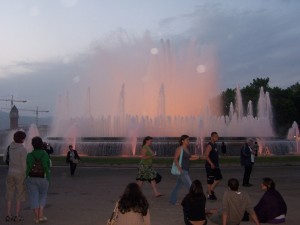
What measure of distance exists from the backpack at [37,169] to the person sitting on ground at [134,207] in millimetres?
3969

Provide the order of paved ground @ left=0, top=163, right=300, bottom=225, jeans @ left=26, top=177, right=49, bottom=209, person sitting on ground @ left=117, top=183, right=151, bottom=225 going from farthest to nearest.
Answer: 1. paved ground @ left=0, top=163, right=300, bottom=225
2. jeans @ left=26, top=177, right=49, bottom=209
3. person sitting on ground @ left=117, top=183, right=151, bottom=225

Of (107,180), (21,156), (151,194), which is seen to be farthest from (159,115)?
(21,156)

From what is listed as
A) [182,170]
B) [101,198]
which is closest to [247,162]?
[182,170]

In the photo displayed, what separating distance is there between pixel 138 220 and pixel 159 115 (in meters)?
43.4

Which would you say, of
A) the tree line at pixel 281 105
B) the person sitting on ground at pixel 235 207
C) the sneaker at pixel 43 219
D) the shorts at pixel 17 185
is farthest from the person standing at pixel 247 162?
the tree line at pixel 281 105

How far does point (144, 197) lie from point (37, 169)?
4.15 m

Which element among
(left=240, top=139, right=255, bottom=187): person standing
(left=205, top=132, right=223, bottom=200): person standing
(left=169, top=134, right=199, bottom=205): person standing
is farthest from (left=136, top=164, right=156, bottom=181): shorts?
(left=240, top=139, right=255, bottom=187): person standing

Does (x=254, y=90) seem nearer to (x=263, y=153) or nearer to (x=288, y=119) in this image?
(x=288, y=119)

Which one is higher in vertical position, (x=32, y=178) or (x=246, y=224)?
(x=32, y=178)

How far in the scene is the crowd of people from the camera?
19.0ft

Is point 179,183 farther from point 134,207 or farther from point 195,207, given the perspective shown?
point 134,207

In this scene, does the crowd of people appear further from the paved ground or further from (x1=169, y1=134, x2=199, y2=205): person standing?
the paved ground

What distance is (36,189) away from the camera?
935cm

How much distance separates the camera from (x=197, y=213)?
751 centimetres
